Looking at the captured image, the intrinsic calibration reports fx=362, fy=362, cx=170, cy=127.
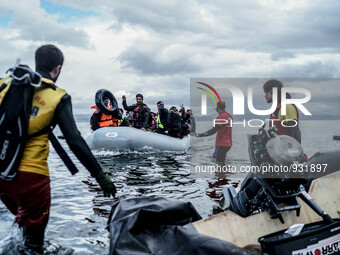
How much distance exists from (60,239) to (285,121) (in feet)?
11.4

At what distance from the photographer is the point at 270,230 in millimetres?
3746

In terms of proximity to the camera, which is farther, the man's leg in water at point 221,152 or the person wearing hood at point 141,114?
the person wearing hood at point 141,114

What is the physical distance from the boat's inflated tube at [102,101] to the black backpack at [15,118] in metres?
10.2

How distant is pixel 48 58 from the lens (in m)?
3.38

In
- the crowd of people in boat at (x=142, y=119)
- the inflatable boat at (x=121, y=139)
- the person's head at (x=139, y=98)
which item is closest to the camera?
the inflatable boat at (x=121, y=139)

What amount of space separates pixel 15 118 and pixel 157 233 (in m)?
1.51

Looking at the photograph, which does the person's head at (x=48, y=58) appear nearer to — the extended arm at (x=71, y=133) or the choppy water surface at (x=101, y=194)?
the extended arm at (x=71, y=133)

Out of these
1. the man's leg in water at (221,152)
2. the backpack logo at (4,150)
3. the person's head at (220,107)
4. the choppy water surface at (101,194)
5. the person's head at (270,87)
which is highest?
the person's head at (270,87)

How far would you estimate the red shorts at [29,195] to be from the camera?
3.08 metres

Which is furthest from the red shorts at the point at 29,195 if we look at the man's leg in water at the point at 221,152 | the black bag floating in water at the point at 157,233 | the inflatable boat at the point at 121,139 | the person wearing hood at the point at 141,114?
the person wearing hood at the point at 141,114

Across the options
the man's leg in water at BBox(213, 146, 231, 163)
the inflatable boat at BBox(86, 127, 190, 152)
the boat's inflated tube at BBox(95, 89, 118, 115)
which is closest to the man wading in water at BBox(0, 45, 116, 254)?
the man's leg in water at BBox(213, 146, 231, 163)

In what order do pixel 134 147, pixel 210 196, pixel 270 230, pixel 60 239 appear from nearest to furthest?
1. pixel 270 230
2. pixel 60 239
3. pixel 210 196
4. pixel 134 147

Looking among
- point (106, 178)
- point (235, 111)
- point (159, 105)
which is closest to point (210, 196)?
point (235, 111)

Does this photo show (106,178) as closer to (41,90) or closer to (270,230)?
(41,90)
